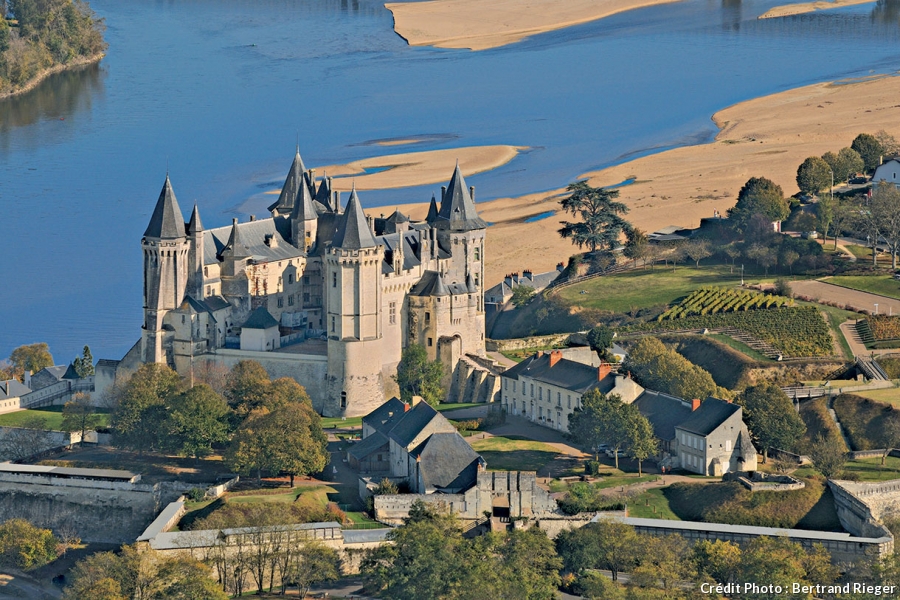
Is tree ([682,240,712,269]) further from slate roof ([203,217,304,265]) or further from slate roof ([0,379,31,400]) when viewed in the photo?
slate roof ([0,379,31,400])

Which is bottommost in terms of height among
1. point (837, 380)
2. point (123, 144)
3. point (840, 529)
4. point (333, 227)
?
point (840, 529)

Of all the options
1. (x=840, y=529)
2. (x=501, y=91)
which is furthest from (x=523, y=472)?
(x=501, y=91)

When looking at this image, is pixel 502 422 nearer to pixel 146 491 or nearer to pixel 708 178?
pixel 146 491

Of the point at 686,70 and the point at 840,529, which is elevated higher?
the point at 686,70

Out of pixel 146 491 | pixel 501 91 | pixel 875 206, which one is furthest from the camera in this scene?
pixel 501 91

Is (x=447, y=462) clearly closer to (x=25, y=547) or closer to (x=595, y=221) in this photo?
(x=25, y=547)

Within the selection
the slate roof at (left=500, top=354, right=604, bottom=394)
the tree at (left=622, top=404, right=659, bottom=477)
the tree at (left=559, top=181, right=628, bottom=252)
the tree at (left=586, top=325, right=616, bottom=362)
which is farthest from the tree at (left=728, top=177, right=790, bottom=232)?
the tree at (left=622, top=404, right=659, bottom=477)

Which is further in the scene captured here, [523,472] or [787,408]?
[787,408]

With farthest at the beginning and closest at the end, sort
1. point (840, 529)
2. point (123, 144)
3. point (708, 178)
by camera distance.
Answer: point (123, 144) → point (708, 178) → point (840, 529)
